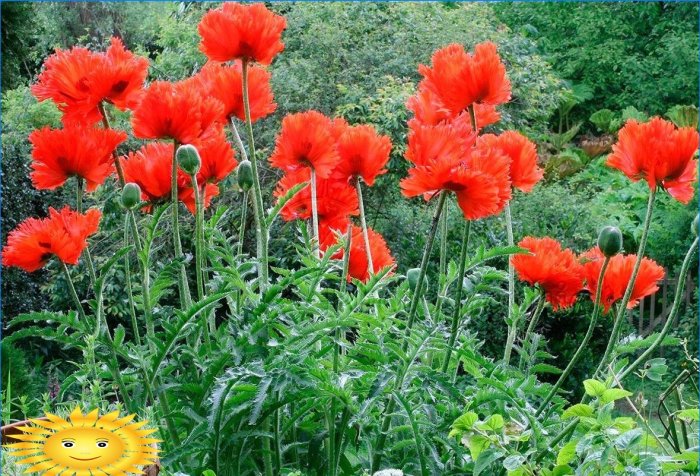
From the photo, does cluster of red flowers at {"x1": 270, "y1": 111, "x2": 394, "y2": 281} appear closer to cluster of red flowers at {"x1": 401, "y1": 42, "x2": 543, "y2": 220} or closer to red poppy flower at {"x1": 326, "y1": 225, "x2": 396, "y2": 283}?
red poppy flower at {"x1": 326, "y1": 225, "x2": 396, "y2": 283}

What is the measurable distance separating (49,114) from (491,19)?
3.67 metres

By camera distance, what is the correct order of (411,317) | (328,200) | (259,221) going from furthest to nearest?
(328,200) → (259,221) → (411,317)

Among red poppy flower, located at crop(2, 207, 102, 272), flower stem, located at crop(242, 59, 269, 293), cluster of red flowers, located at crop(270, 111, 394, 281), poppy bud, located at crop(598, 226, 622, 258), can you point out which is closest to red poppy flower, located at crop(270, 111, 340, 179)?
cluster of red flowers, located at crop(270, 111, 394, 281)

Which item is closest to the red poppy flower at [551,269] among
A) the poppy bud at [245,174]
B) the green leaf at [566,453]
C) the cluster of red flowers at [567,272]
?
the cluster of red flowers at [567,272]

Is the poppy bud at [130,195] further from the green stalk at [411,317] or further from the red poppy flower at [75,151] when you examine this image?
the green stalk at [411,317]

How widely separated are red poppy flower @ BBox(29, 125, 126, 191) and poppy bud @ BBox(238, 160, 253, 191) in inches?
7.8

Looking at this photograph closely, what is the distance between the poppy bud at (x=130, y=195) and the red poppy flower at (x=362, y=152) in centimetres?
38

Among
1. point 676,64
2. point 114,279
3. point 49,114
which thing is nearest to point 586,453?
point 114,279

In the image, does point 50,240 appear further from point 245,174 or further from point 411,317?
point 411,317

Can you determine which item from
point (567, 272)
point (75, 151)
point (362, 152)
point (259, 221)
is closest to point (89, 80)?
point (75, 151)

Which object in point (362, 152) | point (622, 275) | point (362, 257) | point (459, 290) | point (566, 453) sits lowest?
point (566, 453)

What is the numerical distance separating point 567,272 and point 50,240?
0.82 m

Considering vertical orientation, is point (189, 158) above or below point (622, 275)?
above

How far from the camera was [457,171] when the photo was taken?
4.14 ft
